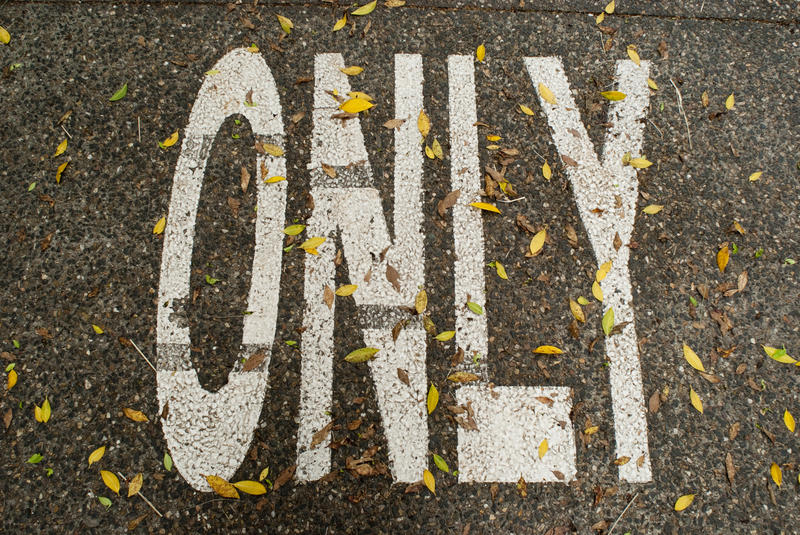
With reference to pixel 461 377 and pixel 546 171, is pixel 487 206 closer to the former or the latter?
pixel 546 171

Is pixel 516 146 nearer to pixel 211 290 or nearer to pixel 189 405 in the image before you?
pixel 211 290

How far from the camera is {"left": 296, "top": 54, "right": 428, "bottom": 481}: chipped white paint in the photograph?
218 centimetres

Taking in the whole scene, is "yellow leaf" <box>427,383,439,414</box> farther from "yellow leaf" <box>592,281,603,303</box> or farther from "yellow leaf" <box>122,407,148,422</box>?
"yellow leaf" <box>122,407,148,422</box>

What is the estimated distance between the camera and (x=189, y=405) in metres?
2.19

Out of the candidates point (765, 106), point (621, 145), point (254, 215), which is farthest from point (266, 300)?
point (765, 106)

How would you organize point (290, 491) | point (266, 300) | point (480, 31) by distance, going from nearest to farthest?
point (290, 491), point (266, 300), point (480, 31)

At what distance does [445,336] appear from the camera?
2.27 m

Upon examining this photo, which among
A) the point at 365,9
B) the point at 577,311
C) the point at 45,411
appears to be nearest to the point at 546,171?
the point at 577,311

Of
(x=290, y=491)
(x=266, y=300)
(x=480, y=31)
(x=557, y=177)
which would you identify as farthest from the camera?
(x=480, y=31)

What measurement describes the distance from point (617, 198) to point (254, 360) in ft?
6.67

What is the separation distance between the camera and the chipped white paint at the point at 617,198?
2.23 m

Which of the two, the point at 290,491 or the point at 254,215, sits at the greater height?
the point at 254,215

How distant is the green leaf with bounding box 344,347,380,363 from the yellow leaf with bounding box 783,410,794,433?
200 cm

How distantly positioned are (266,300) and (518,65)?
1.90m
